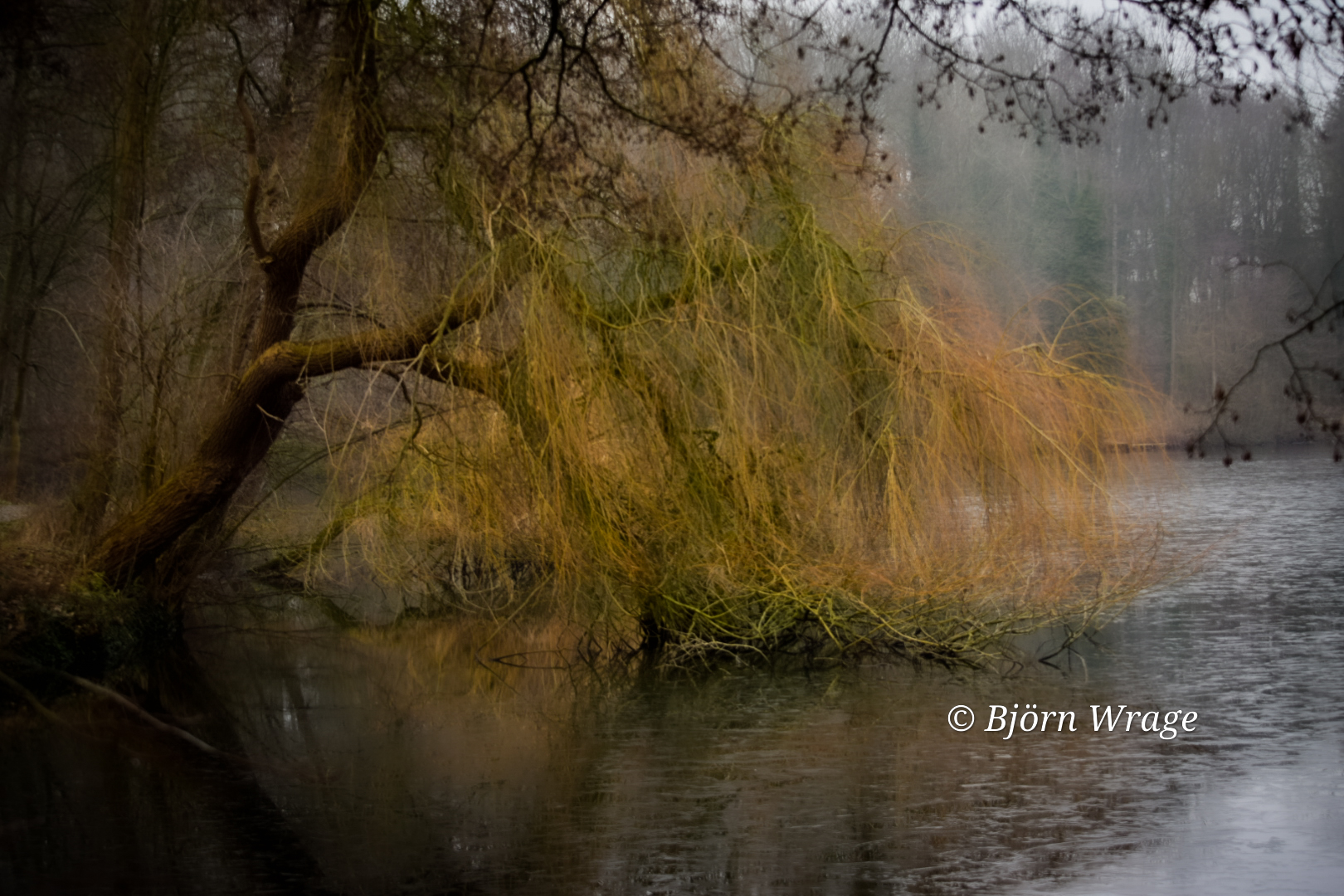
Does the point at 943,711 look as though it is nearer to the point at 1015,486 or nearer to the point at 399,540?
the point at 1015,486

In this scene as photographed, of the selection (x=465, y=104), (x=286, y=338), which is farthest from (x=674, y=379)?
(x=286, y=338)

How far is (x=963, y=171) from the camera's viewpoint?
27672mm

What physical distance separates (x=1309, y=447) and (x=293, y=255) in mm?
21896

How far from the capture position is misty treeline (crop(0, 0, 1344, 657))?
7.46m

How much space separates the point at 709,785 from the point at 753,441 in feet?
8.34

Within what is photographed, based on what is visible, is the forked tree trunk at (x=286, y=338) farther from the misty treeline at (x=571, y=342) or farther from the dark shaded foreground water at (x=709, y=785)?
the dark shaded foreground water at (x=709, y=785)

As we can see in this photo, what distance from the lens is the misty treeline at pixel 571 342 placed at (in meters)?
7.46

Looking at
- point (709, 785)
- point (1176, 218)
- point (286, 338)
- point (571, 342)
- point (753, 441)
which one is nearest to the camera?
point (709, 785)

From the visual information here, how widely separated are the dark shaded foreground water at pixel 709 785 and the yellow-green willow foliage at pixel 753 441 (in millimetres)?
501

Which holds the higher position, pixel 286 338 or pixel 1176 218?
pixel 1176 218

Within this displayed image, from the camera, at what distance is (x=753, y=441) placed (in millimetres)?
7828

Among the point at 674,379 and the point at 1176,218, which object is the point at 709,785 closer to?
the point at 674,379

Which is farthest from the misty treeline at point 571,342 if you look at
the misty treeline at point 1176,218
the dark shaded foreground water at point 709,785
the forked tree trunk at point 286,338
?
the misty treeline at point 1176,218

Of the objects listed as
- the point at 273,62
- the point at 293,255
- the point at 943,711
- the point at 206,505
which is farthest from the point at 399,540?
the point at 943,711
